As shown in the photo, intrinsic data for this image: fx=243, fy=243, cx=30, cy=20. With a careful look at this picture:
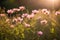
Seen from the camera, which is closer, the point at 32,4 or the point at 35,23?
the point at 35,23

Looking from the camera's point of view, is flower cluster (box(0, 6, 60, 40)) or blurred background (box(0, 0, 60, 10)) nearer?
flower cluster (box(0, 6, 60, 40))

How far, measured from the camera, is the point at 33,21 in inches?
216

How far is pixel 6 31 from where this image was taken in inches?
205

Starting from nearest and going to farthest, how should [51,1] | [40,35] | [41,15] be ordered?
[40,35] < [41,15] < [51,1]

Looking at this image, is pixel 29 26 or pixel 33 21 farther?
pixel 33 21

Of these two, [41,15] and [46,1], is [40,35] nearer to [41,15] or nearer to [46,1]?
[41,15]

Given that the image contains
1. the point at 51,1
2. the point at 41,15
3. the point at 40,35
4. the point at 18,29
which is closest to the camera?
the point at 40,35

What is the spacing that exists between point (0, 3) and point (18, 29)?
13.2ft

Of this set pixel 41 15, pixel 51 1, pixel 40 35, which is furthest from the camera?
pixel 51 1

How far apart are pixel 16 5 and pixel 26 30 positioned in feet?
12.2

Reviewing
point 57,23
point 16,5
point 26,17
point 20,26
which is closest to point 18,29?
point 20,26

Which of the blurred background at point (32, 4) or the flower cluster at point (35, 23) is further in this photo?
the blurred background at point (32, 4)

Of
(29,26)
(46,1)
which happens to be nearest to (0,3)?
(46,1)

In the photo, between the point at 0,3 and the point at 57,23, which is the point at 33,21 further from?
the point at 0,3
